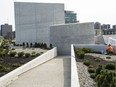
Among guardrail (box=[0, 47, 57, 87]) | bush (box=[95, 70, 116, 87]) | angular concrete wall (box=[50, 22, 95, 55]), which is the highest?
angular concrete wall (box=[50, 22, 95, 55])

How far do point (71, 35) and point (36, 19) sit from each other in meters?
11.1

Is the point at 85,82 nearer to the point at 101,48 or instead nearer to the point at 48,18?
the point at 101,48

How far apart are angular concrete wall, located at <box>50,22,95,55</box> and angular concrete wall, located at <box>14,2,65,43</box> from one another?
8.61 m

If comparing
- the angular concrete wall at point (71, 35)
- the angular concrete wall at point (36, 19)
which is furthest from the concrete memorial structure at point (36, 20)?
the angular concrete wall at point (71, 35)

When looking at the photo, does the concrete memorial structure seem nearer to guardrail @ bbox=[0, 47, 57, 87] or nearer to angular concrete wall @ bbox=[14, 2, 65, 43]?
angular concrete wall @ bbox=[14, 2, 65, 43]

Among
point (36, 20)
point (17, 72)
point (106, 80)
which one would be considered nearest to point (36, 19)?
point (36, 20)

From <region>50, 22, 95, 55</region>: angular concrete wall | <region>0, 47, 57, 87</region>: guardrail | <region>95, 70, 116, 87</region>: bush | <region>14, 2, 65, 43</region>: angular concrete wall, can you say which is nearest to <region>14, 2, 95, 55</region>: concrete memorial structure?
<region>14, 2, 65, 43</region>: angular concrete wall

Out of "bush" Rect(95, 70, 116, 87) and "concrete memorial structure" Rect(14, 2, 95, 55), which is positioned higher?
"concrete memorial structure" Rect(14, 2, 95, 55)

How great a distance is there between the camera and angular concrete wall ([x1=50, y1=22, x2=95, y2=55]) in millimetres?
30797

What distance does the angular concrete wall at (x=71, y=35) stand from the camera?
3080 centimetres

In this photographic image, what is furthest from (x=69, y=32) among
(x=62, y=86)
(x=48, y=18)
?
(x=62, y=86)

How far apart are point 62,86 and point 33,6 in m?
29.8

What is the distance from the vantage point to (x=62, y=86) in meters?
11.4

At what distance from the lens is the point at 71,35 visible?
30906mm
